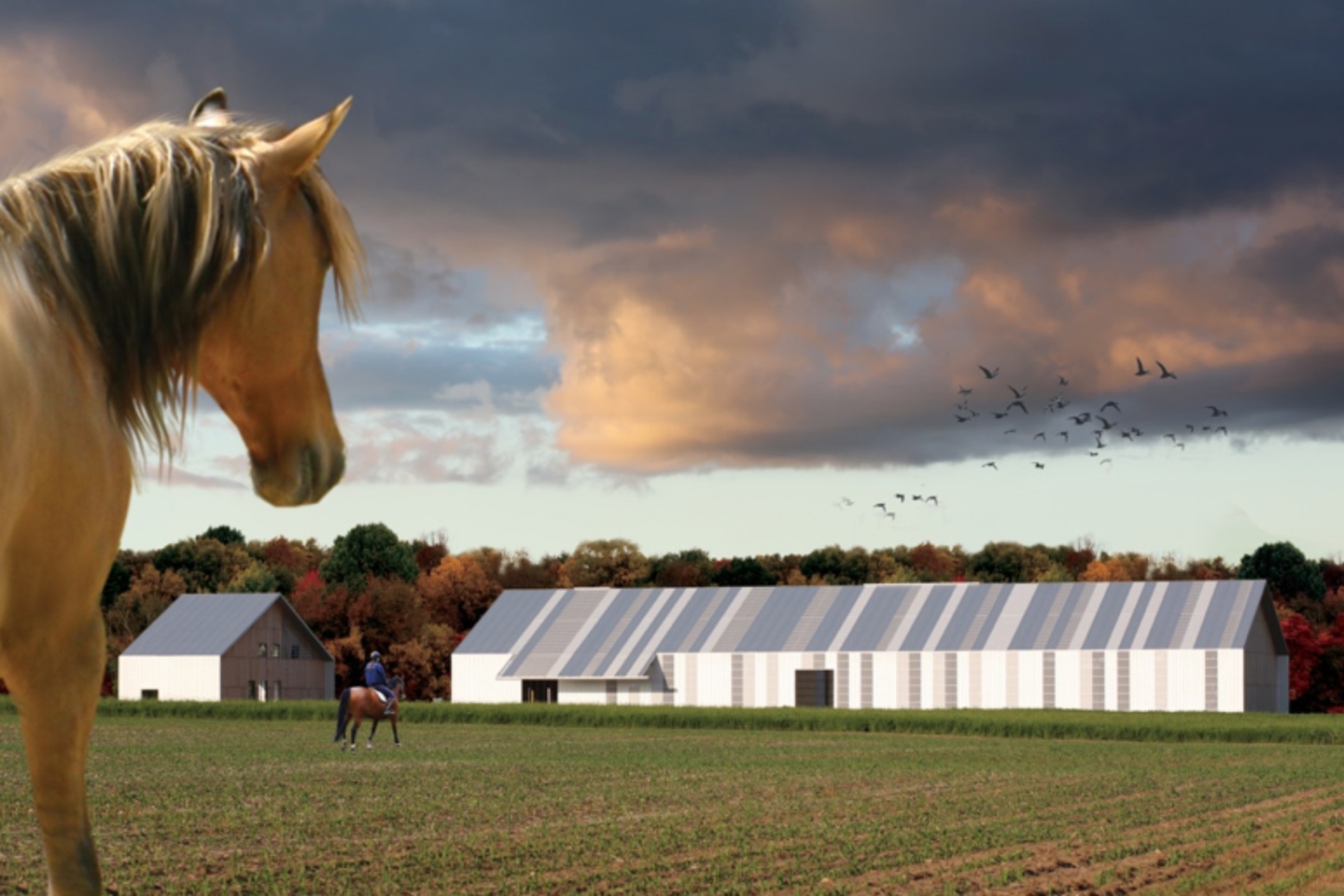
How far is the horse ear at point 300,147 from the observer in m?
2.85

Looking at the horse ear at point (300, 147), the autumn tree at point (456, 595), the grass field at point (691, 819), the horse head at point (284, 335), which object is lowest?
the grass field at point (691, 819)

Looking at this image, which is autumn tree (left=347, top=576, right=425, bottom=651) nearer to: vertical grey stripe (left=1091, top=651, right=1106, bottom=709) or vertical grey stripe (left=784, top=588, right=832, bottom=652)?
vertical grey stripe (left=784, top=588, right=832, bottom=652)

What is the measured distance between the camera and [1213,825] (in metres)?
18.7

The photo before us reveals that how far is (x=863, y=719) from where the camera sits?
2032 inches

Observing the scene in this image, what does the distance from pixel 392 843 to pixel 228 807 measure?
16.2 feet

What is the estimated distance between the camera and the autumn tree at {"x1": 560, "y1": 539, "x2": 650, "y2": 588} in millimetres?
99812

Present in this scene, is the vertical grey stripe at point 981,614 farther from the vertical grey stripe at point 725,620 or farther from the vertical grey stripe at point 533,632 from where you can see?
the vertical grey stripe at point 533,632

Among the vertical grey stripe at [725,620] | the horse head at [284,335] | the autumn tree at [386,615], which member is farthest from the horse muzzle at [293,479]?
the autumn tree at [386,615]

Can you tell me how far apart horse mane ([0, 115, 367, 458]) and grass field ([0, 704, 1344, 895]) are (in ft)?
30.5

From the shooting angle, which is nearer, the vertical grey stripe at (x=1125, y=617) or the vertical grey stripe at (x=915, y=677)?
the vertical grey stripe at (x=1125, y=617)

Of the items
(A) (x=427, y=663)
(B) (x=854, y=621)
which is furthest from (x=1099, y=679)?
(A) (x=427, y=663)

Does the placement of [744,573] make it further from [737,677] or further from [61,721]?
[61,721]

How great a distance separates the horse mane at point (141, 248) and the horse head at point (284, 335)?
0.04 m

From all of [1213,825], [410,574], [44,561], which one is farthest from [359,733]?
[410,574]
